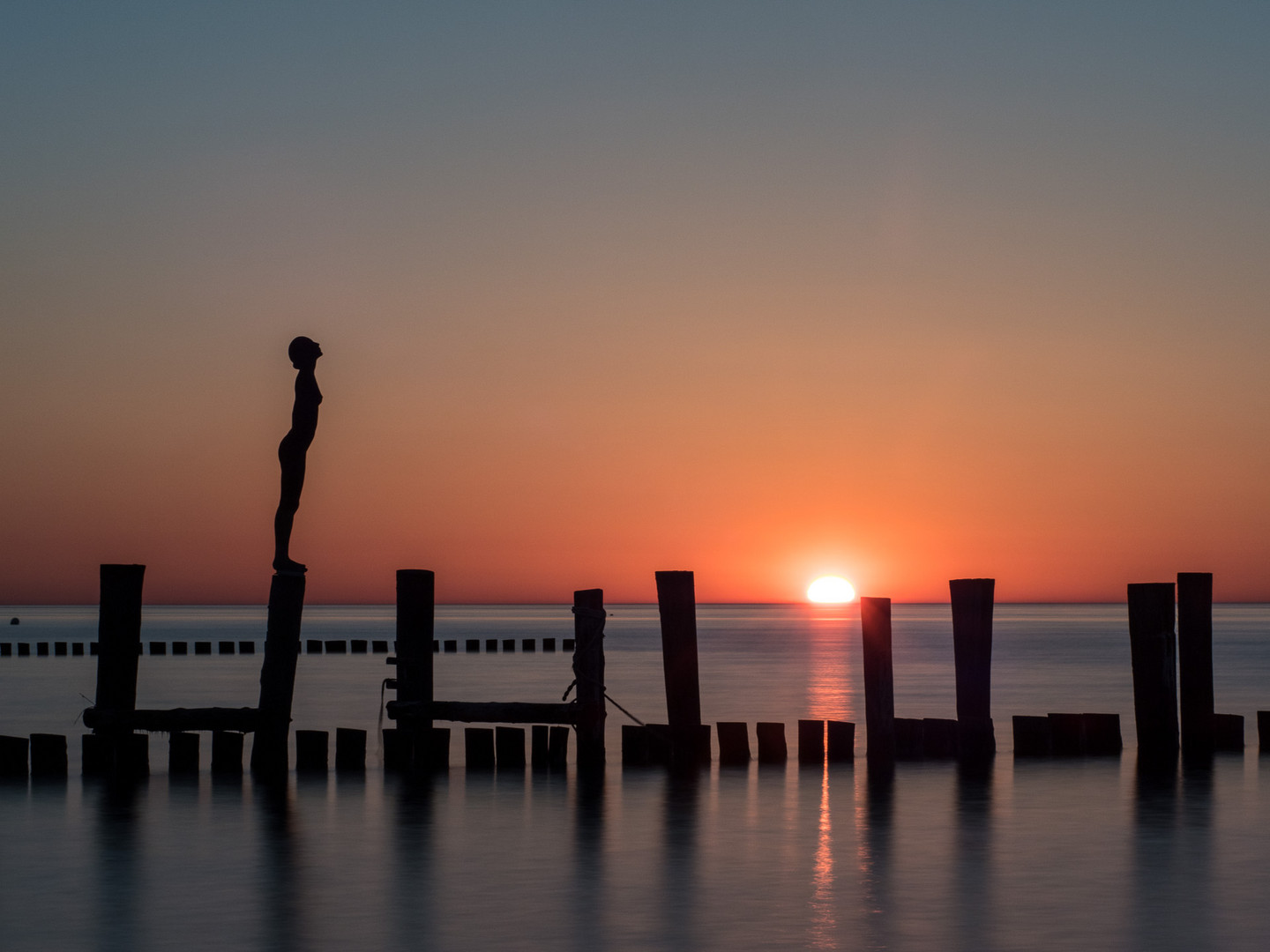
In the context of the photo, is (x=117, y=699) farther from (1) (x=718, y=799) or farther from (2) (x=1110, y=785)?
(2) (x=1110, y=785)

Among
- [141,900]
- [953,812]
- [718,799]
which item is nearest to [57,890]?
[141,900]

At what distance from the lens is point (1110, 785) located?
1519 cm

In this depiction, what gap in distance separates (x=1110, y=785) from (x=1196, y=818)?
68.0 inches

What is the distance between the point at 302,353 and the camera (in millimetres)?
15164

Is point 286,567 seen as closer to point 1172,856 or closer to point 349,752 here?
point 349,752

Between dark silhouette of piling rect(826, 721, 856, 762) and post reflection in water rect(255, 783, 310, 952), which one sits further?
dark silhouette of piling rect(826, 721, 856, 762)

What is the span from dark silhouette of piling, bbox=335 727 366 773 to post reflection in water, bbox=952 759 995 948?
6098mm

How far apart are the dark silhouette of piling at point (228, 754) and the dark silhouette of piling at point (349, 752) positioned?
0.99m

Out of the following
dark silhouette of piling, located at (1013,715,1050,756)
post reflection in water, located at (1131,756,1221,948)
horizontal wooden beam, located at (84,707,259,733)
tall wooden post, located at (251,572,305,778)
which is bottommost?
post reflection in water, located at (1131,756,1221,948)

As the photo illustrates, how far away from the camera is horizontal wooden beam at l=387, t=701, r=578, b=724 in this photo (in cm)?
1518

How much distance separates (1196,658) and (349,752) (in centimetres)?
935

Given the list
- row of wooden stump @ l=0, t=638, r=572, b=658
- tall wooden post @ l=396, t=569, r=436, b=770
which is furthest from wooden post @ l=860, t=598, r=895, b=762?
row of wooden stump @ l=0, t=638, r=572, b=658

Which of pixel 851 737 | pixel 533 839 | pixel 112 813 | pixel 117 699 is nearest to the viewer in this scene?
pixel 533 839

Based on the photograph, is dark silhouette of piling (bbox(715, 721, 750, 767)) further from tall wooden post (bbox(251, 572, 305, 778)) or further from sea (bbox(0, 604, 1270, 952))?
tall wooden post (bbox(251, 572, 305, 778))
